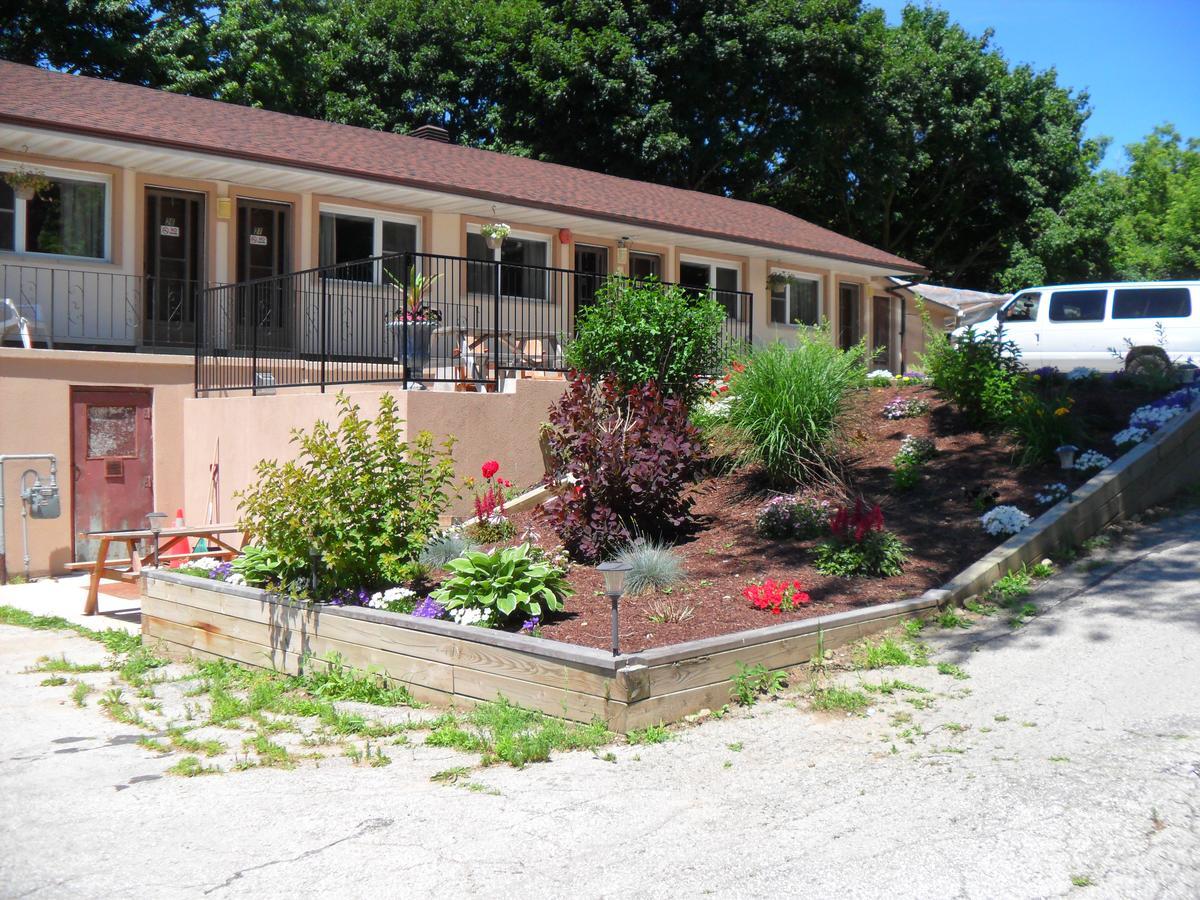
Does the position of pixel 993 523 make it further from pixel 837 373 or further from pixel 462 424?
pixel 462 424

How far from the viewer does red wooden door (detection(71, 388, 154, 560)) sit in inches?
477

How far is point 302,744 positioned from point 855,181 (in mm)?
30052

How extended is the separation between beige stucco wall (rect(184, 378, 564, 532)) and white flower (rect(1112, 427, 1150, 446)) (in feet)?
18.1

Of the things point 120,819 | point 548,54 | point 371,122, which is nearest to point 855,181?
point 548,54

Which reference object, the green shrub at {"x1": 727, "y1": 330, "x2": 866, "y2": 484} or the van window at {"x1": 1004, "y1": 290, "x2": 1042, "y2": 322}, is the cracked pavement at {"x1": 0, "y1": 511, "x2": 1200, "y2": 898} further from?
the van window at {"x1": 1004, "y1": 290, "x2": 1042, "y2": 322}

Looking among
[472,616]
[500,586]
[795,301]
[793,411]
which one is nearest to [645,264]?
[795,301]

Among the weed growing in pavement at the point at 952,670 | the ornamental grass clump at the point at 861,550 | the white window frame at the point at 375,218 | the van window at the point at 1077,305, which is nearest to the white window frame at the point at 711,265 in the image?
the white window frame at the point at 375,218

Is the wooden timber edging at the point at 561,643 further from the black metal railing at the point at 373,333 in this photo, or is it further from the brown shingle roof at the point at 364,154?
the brown shingle roof at the point at 364,154

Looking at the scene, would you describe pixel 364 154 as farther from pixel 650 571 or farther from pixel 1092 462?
pixel 1092 462

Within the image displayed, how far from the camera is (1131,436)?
9.44 m

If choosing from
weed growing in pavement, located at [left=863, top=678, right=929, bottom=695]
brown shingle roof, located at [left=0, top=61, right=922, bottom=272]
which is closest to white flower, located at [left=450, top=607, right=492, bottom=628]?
weed growing in pavement, located at [left=863, top=678, right=929, bottom=695]

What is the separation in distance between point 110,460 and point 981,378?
999 centimetres

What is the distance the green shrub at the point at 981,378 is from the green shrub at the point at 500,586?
17.9ft

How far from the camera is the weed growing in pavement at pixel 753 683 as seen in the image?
5.69 m
